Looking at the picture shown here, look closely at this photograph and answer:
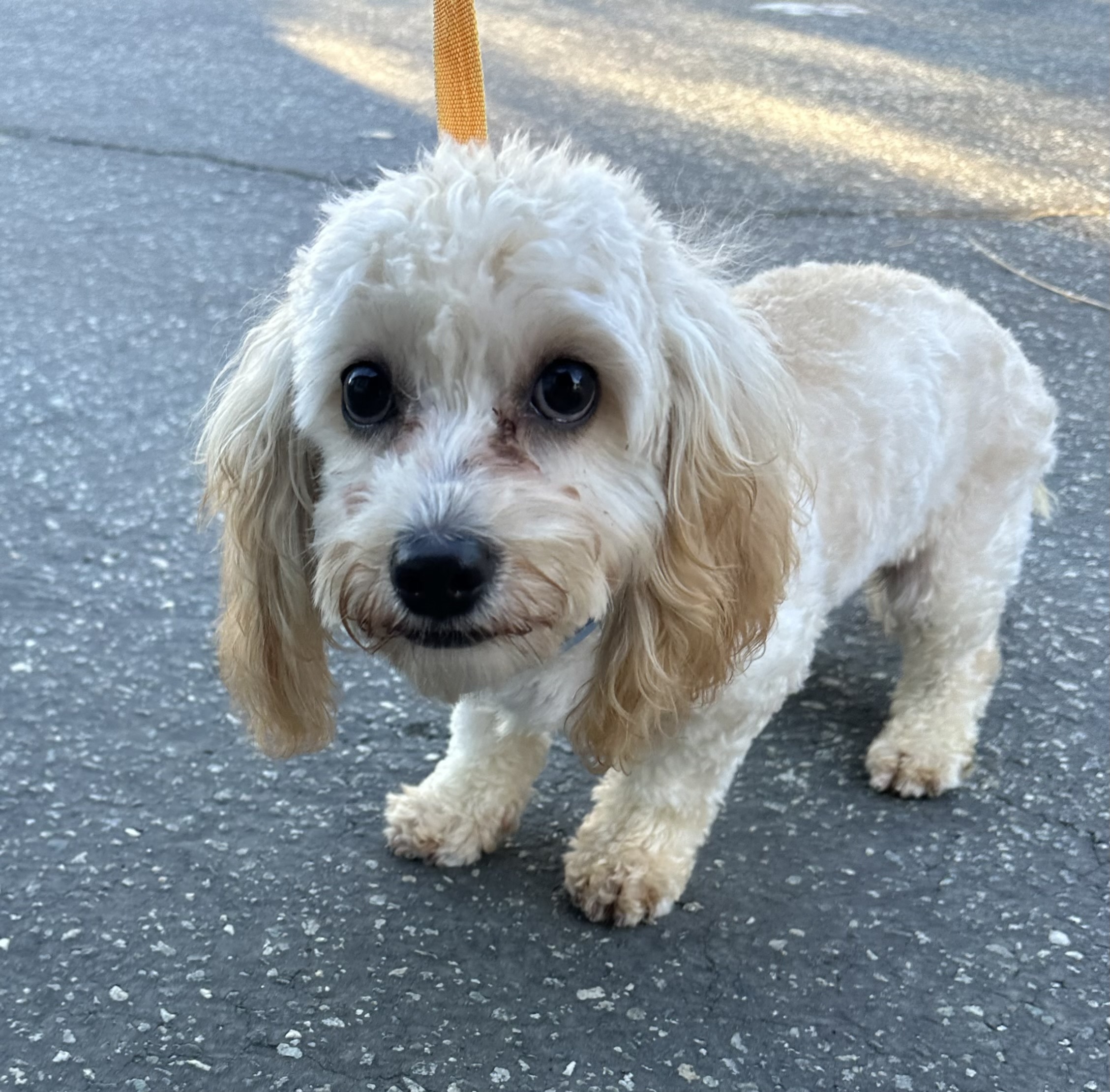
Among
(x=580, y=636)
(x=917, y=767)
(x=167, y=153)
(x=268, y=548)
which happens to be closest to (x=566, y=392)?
(x=580, y=636)

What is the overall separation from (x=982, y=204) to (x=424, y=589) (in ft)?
15.8

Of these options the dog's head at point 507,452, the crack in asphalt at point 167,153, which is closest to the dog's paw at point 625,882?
the dog's head at point 507,452

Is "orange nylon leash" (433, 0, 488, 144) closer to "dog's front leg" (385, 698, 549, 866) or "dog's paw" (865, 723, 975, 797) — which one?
"dog's front leg" (385, 698, 549, 866)

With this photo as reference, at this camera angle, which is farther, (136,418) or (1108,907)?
(136,418)

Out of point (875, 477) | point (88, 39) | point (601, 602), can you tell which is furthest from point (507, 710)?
point (88, 39)

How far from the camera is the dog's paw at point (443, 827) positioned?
8.09 ft

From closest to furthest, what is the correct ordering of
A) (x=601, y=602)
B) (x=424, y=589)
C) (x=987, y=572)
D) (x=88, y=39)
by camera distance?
(x=424, y=589) < (x=601, y=602) < (x=987, y=572) < (x=88, y=39)

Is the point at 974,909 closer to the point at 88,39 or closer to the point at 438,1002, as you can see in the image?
the point at 438,1002

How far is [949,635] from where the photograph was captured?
2.77m

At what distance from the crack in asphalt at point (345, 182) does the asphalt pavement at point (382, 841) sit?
142 millimetres

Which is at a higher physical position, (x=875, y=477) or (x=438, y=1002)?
(x=875, y=477)

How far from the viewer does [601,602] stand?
5.99 ft

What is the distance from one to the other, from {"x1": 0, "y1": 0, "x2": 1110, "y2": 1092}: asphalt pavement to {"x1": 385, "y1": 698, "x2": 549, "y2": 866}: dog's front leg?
52 millimetres

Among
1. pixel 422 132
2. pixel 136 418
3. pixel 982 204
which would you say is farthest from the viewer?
pixel 422 132
